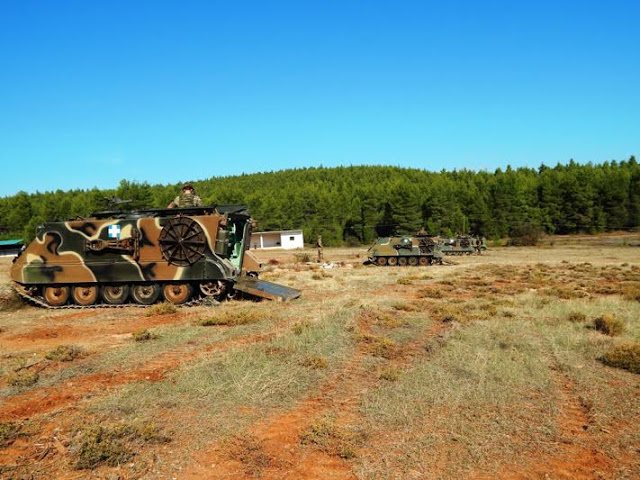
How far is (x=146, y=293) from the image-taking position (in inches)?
564

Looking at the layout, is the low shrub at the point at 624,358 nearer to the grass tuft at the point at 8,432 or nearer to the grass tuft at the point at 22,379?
the grass tuft at the point at 8,432

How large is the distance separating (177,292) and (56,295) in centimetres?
351

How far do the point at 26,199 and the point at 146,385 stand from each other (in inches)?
3350

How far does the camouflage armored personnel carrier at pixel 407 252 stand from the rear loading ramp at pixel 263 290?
17.5 meters

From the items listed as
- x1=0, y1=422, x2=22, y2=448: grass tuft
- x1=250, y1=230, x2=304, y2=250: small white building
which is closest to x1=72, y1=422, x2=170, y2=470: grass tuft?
x1=0, y1=422, x2=22, y2=448: grass tuft

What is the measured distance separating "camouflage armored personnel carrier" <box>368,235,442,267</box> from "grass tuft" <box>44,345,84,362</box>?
2468cm

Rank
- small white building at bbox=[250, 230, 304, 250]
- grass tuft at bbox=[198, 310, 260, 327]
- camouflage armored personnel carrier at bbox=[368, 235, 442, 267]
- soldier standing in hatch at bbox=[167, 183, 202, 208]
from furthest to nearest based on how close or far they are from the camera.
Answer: small white building at bbox=[250, 230, 304, 250]
camouflage armored personnel carrier at bbox=[368, 235, 442, 267]
soldier standing in hatch at bbox=[167, 183, 202, 208]
grass tuft at bbox=[198, 310, 260, 327]

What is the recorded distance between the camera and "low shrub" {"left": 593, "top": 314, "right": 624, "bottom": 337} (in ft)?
31.6

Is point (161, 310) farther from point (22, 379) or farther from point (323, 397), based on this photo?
point (323, 397)

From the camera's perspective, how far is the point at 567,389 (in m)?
6.51

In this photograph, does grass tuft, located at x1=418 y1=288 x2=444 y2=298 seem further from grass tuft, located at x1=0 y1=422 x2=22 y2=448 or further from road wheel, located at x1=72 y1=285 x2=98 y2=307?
grass tuft, located at x1=0 y1=422 x2=22 y2=448

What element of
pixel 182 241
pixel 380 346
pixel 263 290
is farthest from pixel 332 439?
pixel 182 241

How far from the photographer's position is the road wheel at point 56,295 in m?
14.3

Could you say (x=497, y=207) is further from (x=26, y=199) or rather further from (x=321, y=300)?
(x=26, y=199)
